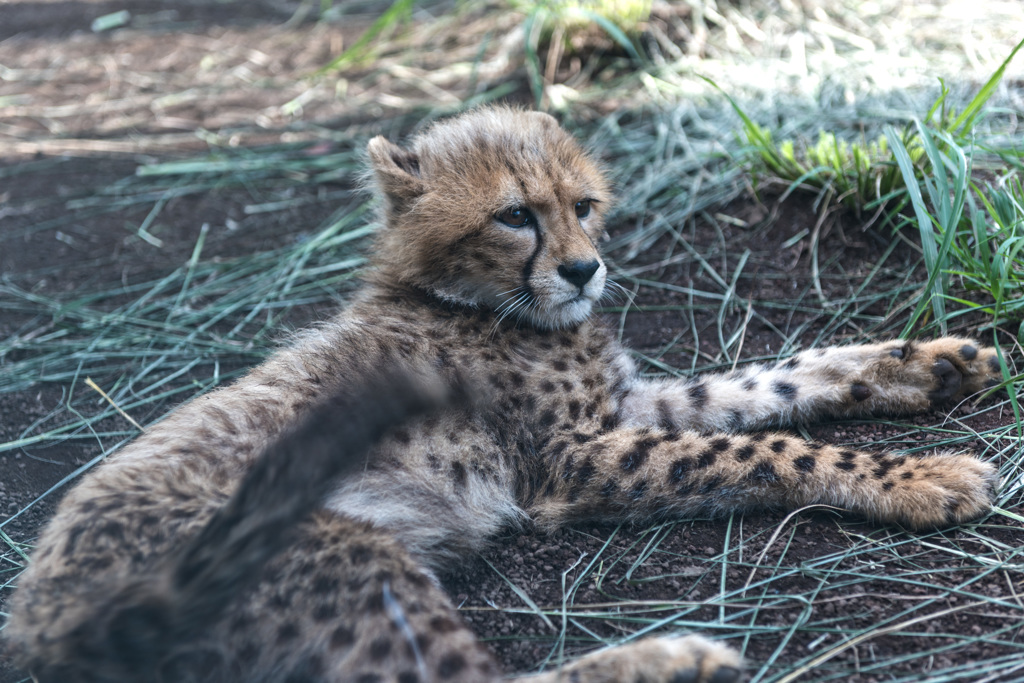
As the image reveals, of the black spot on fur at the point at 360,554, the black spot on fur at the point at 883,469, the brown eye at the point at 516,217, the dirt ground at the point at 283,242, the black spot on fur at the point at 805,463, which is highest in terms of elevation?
the brown eye at the point at 516,217

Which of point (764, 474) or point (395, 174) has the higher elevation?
point (395, 174)

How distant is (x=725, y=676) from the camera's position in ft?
6.29

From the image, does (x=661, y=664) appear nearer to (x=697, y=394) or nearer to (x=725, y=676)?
(x=725, y=676)

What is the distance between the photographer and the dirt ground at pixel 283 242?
7.44 feet

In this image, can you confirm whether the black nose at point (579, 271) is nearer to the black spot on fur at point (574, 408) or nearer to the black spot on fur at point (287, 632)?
the black spot on fur at point (574, 408)

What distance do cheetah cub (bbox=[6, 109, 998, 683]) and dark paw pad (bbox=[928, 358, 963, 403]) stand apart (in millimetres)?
17

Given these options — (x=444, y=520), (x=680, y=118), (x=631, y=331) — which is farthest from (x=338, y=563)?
(x=680, y=118)

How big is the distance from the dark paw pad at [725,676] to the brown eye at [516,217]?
158 centimetres

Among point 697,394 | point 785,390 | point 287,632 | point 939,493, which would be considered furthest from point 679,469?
point 287,632

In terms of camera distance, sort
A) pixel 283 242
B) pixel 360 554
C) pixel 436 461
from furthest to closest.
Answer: pixel 283 242
pixel 436 461
pixel 360 554

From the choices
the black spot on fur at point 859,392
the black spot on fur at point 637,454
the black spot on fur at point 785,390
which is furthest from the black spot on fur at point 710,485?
the black spot on fur at point 859,392

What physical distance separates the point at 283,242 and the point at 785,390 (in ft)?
9.27

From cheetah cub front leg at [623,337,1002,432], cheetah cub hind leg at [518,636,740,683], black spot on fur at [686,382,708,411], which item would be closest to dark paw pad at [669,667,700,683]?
cheetah cub hind leg at [518,636,740,683]

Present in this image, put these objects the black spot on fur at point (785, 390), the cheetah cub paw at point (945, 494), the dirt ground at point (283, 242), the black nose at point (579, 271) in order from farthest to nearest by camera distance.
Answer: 1. the black spot on fur at point (785, 390)
2. the black nose at point (579, 271)
3. the cheetah cub paw at point (945, 494)
4. the dirt ground at point (283, 242)
